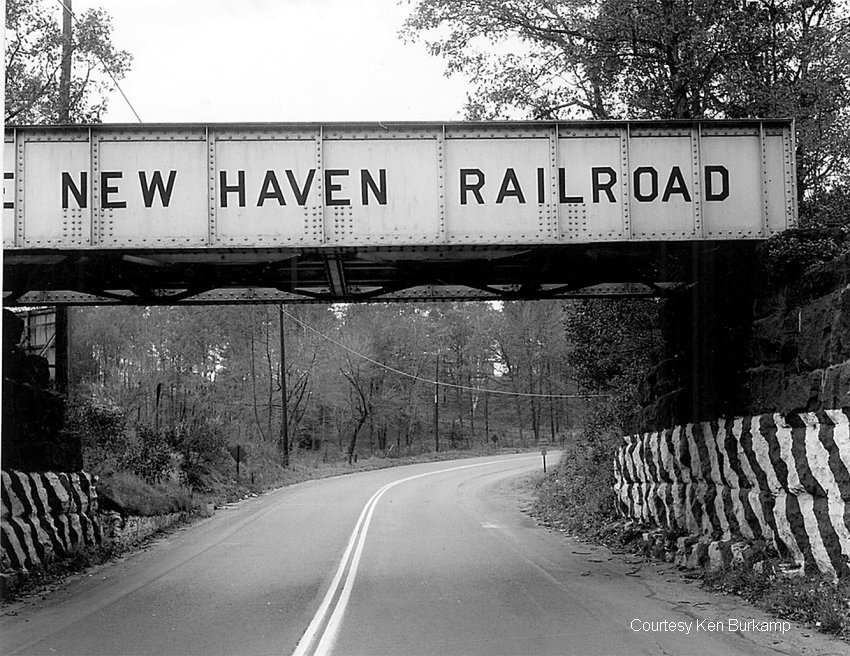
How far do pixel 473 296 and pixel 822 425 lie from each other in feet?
22.7

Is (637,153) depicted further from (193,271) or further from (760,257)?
(193,271)

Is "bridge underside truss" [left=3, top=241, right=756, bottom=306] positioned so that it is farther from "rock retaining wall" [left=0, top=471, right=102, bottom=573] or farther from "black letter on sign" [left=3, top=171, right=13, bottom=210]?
"rock retaining wall" [left=0, top=471, right=102, bottom=573]

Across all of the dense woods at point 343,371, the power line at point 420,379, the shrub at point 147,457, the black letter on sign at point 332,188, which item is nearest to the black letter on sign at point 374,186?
the black letter on sign at point 332,188

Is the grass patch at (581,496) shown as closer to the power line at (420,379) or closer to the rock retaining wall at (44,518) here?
the rock retaining wall at (44,518)

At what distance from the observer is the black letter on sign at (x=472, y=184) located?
13141 mm

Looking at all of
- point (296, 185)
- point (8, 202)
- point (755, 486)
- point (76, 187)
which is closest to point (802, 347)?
point (755, 486)

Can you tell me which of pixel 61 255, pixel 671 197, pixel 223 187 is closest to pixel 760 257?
pixel 671 197

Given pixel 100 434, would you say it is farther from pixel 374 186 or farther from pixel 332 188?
pixel 374 186

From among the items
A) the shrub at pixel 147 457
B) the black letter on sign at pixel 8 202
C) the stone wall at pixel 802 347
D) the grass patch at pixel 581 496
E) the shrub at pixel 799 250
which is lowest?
the grass patch at pixel 581 496

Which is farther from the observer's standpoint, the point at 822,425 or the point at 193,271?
the point at 193,271

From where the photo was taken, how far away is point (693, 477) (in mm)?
15086

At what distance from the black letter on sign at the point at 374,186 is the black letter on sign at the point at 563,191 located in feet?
7.80

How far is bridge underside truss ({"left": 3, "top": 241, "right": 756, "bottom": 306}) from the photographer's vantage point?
13.6m

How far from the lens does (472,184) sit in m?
13.2
